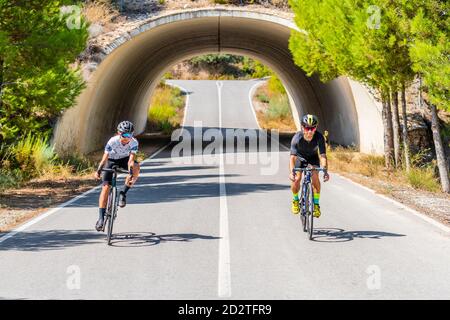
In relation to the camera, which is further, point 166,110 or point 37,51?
point 166,110

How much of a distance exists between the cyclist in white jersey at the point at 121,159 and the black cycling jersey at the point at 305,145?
7.73 ft

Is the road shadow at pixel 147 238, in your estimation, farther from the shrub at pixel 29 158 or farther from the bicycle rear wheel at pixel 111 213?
the shrub at pixel 29 158

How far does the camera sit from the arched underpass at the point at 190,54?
25906 mm

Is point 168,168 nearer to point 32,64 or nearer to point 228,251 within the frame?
point 32,64

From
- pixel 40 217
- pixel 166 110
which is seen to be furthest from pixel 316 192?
pixel 166 110

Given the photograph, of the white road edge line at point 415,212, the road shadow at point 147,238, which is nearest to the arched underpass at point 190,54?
the white road edge line at point 415,212

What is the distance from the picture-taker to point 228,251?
9.43 meters

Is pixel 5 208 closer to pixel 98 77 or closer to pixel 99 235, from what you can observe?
pixel 99 235

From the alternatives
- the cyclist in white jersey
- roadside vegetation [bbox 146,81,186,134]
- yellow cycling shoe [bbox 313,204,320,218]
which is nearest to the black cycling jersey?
yellow cycling shoe [bbox 313,204,320,218]

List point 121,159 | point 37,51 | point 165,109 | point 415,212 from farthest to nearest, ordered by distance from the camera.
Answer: point 165,109 < point 37,51 < point 415,212 < point 121,159

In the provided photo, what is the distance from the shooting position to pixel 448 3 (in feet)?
51.9

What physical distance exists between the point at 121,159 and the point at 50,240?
155 cm

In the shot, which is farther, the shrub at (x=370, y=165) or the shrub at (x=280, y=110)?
the shrub at (x=280, y=110)

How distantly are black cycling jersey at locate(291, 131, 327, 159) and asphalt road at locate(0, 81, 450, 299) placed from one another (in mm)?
1198
